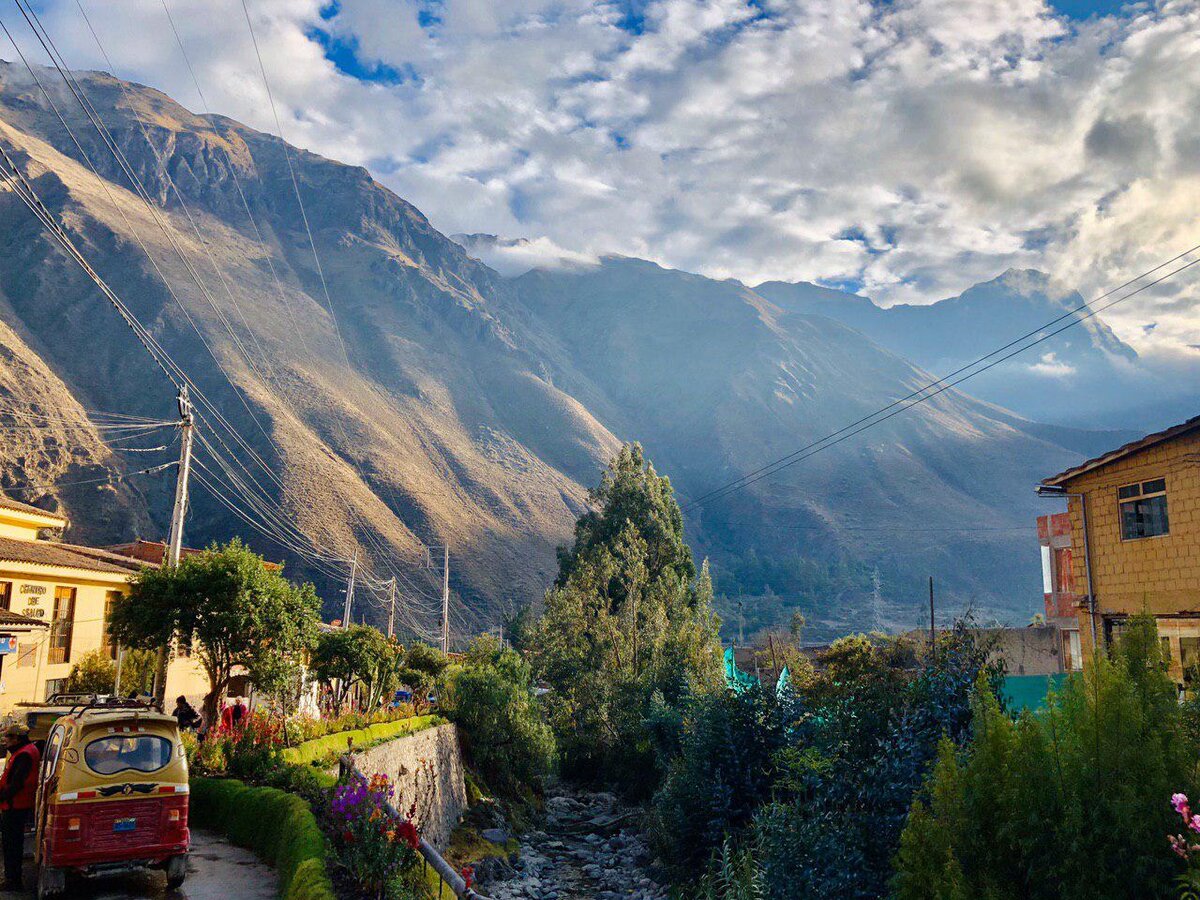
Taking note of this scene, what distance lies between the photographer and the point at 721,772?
70.3ft

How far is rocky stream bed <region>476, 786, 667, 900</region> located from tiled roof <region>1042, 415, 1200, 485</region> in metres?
16.1

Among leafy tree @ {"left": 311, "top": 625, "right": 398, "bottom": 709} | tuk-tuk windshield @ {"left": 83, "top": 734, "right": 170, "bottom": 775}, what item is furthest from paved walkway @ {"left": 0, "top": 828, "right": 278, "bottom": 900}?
leafy tree @ {"left": 311, "top": 625, "right": 398, "bottom": 709}

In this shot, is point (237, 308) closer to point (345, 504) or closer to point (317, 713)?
point (345, 504)

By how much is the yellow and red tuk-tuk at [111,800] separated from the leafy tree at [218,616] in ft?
29.5

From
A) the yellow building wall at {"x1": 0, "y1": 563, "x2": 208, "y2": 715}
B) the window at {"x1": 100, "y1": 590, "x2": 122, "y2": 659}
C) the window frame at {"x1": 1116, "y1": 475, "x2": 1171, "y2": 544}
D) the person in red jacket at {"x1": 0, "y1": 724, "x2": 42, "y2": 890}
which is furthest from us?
the window at {"x1": 100, "y1": 590, "x2": 122, "y2": 659}

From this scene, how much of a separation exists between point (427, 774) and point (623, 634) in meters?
17.1

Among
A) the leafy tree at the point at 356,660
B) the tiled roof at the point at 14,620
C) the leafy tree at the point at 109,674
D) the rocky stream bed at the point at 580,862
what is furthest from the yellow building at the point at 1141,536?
the leafy tree at the point at 109,674

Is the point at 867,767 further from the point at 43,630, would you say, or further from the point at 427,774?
the point at 43,630

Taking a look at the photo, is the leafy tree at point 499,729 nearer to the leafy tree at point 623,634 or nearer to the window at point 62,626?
the leafy tree at point 623,634

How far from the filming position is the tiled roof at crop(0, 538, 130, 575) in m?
28.2

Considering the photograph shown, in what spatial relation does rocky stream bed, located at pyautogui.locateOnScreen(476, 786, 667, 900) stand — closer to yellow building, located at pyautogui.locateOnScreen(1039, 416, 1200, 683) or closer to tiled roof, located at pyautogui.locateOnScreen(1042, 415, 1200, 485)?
yellow building, located at pyautogui.locateOnScreen(1039, 416, 1200, 683)

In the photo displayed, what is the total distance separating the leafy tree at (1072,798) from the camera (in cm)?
709

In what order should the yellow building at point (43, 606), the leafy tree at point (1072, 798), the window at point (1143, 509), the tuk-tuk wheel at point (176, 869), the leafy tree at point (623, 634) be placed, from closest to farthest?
the leafy tree at point (1072, 798) < the tuk-tuk wheel at point (176, 869) < the window at point (1143, 509) < the yellow building at point (43, 606) < the leafy tree at point (623, 634)

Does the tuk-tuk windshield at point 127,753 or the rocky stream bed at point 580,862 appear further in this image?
the rocky stream bed at point 580,862
